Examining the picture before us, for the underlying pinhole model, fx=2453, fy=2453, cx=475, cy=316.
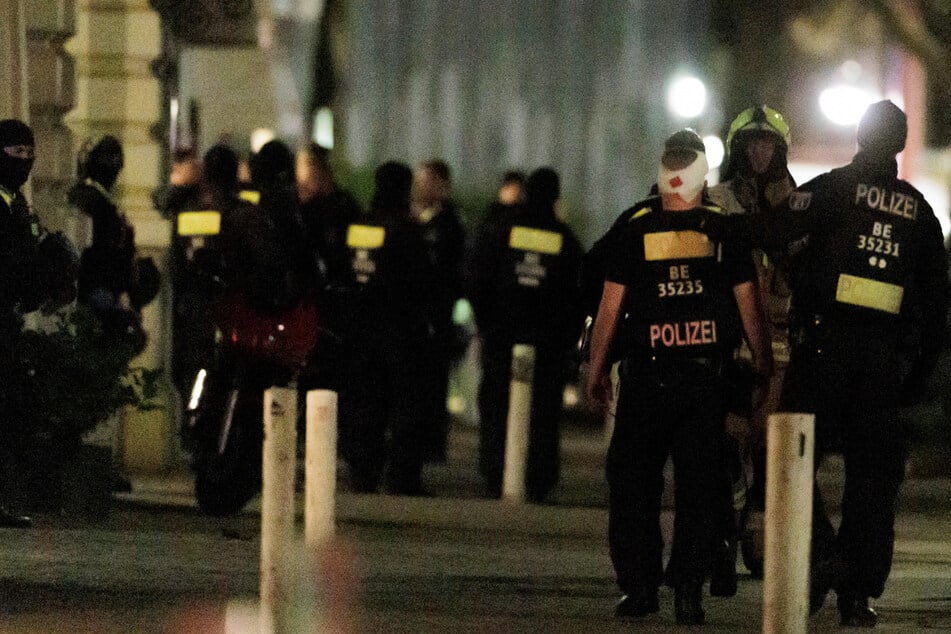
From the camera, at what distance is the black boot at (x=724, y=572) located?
32.3ft

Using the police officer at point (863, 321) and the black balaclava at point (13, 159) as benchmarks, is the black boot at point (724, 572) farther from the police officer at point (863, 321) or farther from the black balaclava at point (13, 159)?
the black balaclava at point (13, 159)

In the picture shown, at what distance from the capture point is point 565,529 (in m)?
13.4

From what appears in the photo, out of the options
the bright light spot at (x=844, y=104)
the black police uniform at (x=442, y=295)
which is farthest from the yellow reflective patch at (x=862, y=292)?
the bright light spot at (x=844, y=104)

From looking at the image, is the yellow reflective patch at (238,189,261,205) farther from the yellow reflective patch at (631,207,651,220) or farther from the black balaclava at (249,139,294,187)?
the yellow reflective patch at (631,207,651,220)

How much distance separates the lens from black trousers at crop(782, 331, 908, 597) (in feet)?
31.1

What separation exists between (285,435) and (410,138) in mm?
25621

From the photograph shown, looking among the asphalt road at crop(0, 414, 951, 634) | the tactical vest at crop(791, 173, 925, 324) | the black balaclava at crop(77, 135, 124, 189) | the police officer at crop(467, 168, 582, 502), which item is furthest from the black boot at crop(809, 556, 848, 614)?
the black balaclava at crop(77, 135, 124, 189)

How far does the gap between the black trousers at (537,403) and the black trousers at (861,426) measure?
5.38m

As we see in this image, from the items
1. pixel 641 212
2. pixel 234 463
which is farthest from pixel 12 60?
pixel 641 212

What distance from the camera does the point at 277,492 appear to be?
8.83 meters

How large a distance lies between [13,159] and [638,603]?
3.82 m

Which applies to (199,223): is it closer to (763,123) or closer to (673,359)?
(763,123)

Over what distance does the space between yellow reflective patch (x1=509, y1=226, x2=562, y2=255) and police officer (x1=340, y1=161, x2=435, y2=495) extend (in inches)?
22.5

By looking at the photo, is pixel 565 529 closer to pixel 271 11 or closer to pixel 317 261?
pixel 317 261
